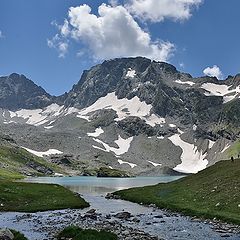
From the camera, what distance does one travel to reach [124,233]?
38938 mm

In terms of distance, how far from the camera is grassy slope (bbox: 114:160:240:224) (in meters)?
50.4

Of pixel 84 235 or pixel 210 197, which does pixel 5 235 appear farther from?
pixel 210 197

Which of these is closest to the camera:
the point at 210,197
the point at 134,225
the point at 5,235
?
the point at 5,235

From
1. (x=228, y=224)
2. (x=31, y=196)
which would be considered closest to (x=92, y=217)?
(x=228, y=224)

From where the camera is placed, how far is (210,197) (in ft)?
196

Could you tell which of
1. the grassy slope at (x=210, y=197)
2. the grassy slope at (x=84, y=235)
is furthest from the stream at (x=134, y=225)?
the grassy slope at (x=210, y=197)

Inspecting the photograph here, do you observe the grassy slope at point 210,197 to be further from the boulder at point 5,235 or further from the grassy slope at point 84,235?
the boulder at point 5,235

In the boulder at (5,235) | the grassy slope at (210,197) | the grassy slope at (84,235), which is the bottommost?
the boulder at (5,235)

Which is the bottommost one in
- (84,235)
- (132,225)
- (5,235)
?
(5,235)

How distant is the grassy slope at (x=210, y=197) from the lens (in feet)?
165

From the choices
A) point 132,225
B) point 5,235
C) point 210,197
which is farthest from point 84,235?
point 210,197

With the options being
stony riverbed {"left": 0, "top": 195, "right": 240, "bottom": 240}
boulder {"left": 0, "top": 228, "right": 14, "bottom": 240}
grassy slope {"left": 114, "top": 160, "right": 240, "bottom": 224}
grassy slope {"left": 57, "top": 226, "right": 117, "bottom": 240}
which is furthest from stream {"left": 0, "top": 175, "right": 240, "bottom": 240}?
boulder {"left": 0, "top": 228, "right": 14, "bottom": 240}

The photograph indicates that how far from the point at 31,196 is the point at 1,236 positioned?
48114 mm

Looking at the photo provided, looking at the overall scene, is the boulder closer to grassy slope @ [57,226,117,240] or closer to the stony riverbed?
the stony riverbed
